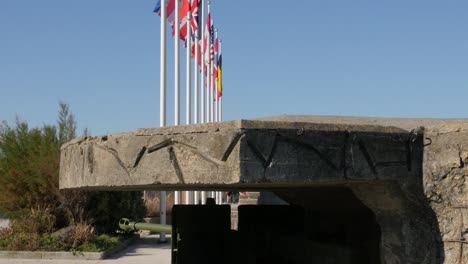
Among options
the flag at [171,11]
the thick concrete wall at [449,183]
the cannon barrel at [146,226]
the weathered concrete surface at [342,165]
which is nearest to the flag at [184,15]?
the flag at [171,11]

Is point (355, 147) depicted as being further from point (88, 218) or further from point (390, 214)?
point (88, 218)

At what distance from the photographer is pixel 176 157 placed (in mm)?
2896

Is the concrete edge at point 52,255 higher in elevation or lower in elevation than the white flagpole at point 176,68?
lower

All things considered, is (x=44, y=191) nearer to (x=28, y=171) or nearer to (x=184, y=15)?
(x=28, y=171)

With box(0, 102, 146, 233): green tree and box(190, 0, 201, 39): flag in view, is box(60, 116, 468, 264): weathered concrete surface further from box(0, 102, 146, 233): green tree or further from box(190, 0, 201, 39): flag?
box(190, 0, 201, 39): flag

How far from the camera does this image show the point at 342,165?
9.46 ft

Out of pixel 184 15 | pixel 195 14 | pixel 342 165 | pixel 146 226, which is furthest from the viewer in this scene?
pixel 195 14

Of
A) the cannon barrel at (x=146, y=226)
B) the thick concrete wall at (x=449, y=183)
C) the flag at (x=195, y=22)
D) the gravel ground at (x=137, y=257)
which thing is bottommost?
the gravel ground at (x=137, y=257)

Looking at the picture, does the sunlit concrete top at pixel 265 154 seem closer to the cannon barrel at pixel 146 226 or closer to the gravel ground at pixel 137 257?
the cannon barrel at pixel 146 226

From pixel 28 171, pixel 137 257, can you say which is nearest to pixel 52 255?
pixel 137 257

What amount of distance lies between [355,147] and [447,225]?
67 cm

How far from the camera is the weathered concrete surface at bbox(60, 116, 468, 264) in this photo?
2.73m

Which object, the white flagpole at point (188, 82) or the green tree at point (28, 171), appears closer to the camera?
the green tree at point (28, 171)

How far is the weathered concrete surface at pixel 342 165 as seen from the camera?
2734 millimetres
